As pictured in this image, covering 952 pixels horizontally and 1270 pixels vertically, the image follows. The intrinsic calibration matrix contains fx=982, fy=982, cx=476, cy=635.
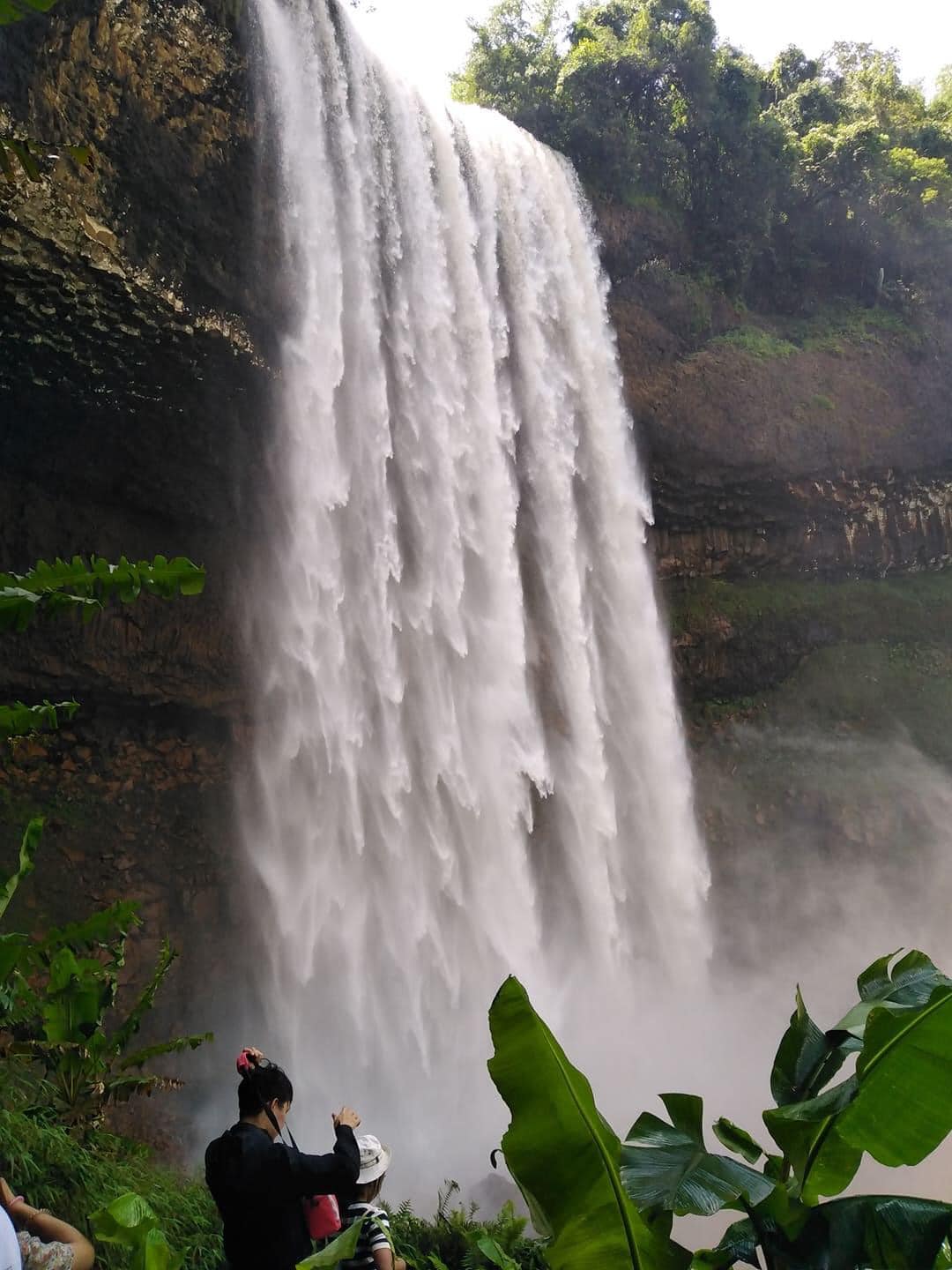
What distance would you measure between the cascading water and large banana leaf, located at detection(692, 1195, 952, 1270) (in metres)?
7.91

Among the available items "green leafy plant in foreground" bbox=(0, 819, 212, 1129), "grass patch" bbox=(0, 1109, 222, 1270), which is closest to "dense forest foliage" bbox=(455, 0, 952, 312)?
"green leafy plant in foreground" bbox=(0, 819, 212, 1129)

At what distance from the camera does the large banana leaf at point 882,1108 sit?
2.05 metres

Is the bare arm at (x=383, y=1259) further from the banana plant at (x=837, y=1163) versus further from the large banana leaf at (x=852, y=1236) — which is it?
the large banana leaf at (x=852, y=1236)

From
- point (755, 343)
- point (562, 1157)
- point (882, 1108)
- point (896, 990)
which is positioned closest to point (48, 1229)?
point (562, 1157)

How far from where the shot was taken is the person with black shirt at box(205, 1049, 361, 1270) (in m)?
2.64

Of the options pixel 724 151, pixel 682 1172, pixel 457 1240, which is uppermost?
pixel 724 151

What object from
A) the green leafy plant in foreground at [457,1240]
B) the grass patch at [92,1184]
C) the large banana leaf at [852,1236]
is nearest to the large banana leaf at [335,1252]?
the large banana leaf at [852,1236]

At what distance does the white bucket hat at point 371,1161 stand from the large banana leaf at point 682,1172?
49.7 inches

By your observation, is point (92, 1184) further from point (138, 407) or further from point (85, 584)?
point (138, 407)

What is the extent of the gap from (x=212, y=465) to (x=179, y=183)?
2768 mm

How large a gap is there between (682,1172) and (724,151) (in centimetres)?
1895

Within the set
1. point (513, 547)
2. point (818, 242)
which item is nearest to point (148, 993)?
point (513, 547)

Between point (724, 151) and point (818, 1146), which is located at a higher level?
point (724, 151)

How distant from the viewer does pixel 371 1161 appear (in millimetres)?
3223
